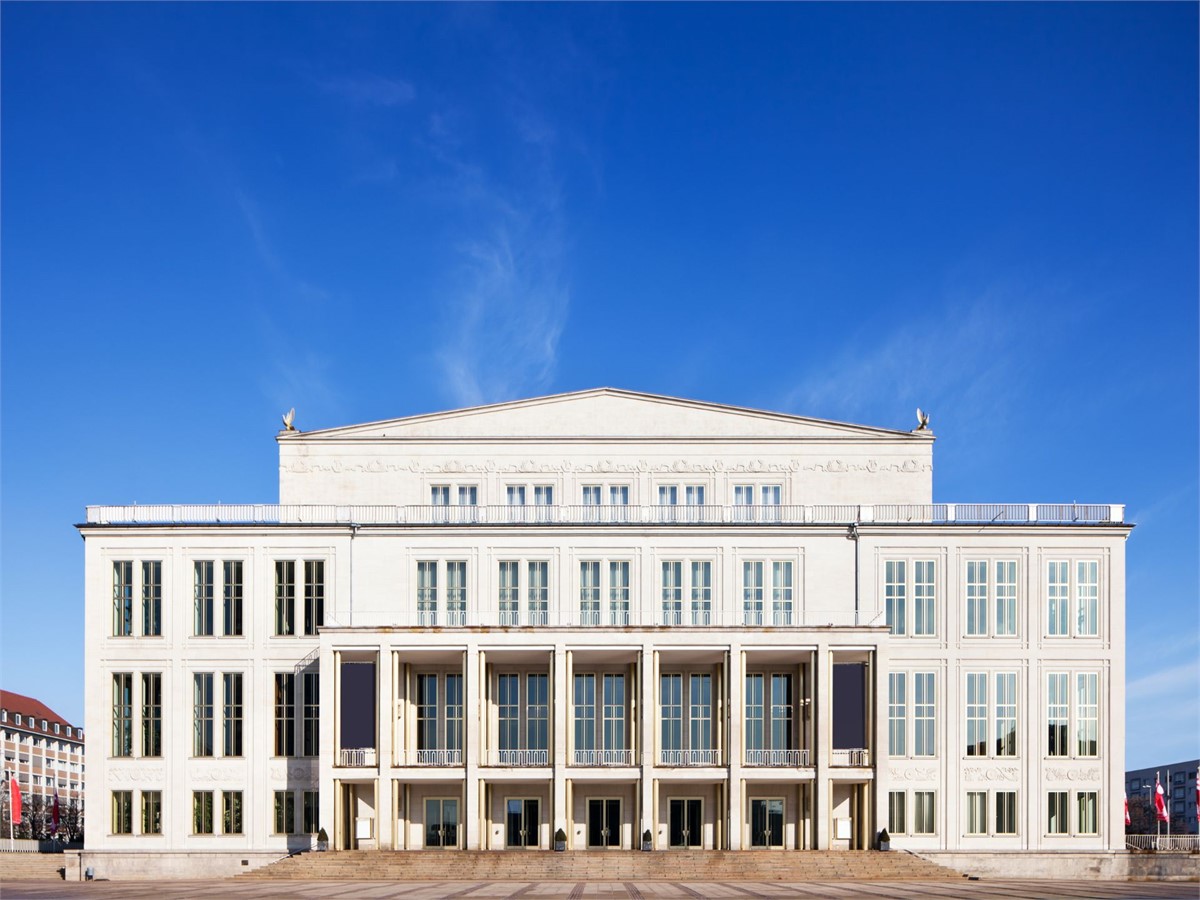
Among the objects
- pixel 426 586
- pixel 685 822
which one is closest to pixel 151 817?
pixel 426 586

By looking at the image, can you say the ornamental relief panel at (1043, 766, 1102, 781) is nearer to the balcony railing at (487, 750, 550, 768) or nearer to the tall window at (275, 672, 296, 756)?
the balcony railing at (487, 750, 550, 768)

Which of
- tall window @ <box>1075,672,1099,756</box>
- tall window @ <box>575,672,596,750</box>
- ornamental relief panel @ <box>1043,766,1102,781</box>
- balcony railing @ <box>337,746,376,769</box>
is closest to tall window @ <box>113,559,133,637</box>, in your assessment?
balcony railing @ <box>337,746,376,769</box>

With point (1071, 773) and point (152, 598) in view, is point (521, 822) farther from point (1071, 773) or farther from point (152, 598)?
point (1071, 773)

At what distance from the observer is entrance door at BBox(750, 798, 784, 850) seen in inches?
2195

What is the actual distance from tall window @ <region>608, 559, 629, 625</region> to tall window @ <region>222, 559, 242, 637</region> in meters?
16.8

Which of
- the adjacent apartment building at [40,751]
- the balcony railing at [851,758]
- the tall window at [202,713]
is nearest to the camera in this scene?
the balcony railing at [851,758]

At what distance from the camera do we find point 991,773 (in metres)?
55.8

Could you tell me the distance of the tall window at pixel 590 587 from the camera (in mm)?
57688

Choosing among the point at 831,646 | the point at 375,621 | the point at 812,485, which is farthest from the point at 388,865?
the point at 812,485

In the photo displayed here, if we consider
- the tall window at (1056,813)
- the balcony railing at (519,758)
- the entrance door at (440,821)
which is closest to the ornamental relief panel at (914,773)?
the tall window at (1056,813)

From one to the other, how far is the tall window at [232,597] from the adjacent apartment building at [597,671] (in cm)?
11

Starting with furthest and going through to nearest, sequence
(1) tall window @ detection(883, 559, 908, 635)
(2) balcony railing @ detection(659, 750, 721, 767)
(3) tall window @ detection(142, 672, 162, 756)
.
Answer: (1) tall window @ detection(883, 559, 908, 635) < (3) tall window @ detection(142, 672, 162, 756) < (2) balcony railing @ detection(659, 750, 721, 767)

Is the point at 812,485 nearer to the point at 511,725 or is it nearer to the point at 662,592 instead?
the point at 662,592

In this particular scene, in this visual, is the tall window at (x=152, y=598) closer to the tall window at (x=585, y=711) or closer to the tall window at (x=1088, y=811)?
the tall window at (x=585, y=711)
